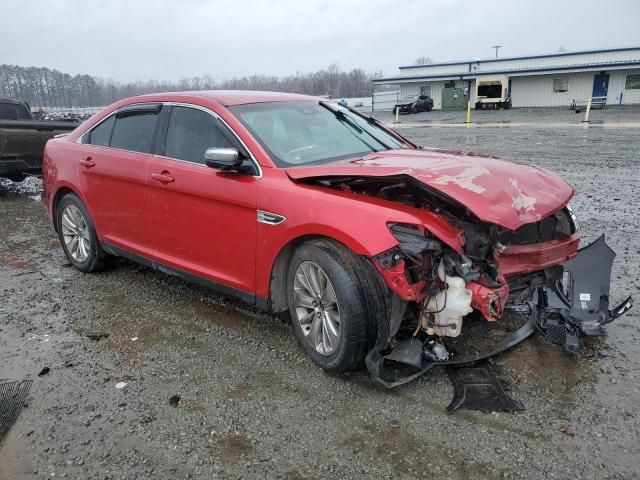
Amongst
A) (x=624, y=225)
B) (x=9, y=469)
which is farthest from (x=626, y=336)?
(x=9, y=469)

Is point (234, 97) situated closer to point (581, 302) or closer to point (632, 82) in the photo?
point (581, 302)

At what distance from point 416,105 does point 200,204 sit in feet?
133

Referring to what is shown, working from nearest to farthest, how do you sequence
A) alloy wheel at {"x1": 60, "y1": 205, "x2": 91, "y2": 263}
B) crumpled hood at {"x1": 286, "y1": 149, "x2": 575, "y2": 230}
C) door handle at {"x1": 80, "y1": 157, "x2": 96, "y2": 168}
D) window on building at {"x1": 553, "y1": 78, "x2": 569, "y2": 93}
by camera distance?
crumpled hood at {"x1": 286, "y1": 149, "x2": 575, "y2": 230} < door handle at {"x1": 80, "y1": 157, "x2": 96, "y2": 168} < alloy wheel at {"x1": 60, "y1": 205, "x2": 91, "y2": 263} < window on building at {"x1": 553, "y1": 78, "x2": 569, "y2": 93}

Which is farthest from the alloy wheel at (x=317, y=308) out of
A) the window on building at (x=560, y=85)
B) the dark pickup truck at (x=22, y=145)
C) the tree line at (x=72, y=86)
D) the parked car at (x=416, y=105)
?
the tree line at (x=72, y=86)

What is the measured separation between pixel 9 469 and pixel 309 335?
1775 mm

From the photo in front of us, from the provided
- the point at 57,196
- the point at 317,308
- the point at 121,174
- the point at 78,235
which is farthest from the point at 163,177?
the point at 57,196

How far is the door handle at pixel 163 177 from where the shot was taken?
4078mm

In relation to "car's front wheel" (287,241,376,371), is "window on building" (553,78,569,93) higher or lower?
higher

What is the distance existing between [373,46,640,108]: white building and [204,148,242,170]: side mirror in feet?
135

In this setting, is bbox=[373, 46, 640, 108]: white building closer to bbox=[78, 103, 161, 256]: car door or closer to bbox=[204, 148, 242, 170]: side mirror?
bbox=[78, 103, 161, 256]: car door

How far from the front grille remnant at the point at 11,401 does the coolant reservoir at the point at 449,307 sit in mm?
2454

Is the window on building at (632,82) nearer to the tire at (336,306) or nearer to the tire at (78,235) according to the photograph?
the tire at (78,235)

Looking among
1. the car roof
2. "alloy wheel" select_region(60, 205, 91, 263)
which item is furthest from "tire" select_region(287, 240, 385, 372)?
"alloy wheel" select_region(60, 205, 91, 263)

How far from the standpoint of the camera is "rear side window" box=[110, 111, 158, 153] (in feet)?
14.7
